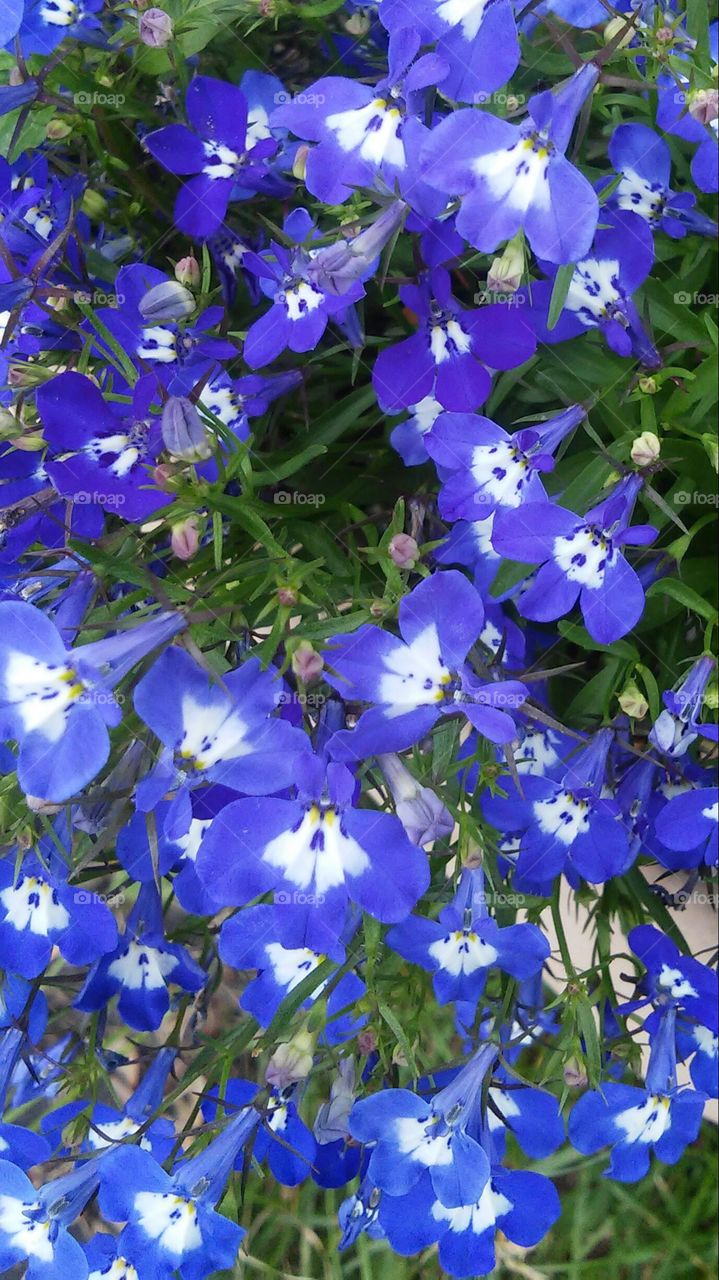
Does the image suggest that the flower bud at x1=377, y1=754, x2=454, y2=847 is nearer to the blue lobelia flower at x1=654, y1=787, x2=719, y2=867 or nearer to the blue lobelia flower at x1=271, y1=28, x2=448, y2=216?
the blue lobelia flower at x1=654, y1=787, x2=719, y2=867

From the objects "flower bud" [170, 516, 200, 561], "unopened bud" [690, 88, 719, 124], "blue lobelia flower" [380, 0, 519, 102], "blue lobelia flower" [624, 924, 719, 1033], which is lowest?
"blue lobelia flower" [624, 924, 719, 1033]
